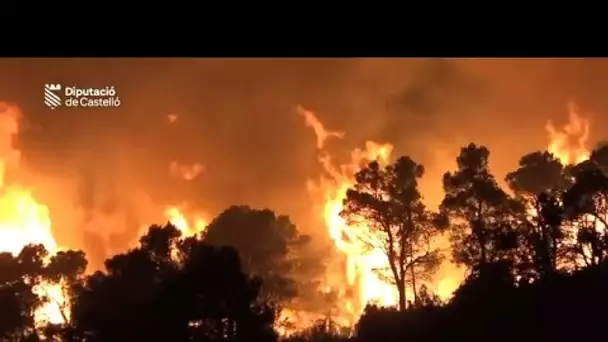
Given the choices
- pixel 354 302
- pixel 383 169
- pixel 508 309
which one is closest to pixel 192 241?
pixel 354 302

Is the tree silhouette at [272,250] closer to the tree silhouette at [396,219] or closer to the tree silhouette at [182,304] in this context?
the tree silhouette at [182,304]

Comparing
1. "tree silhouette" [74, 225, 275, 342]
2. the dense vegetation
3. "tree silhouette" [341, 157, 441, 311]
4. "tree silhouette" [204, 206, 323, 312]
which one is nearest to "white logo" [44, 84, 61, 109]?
the dense vegetation

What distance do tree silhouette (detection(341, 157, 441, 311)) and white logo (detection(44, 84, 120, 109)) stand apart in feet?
45.7

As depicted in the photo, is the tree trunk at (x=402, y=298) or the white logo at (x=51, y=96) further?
the tree trunk at (x=402, y=298)

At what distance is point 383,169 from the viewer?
30016mm

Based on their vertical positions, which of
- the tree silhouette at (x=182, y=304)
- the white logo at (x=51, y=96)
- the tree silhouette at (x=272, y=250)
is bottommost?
the tree silhouette at (x=182, y=304)

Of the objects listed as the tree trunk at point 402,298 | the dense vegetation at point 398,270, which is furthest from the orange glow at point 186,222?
the tree trunk at point 402,298

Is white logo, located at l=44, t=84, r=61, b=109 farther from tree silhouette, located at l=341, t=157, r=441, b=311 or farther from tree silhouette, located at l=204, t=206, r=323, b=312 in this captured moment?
tree silhouette, located at l=341, t=157, r=441, b=311

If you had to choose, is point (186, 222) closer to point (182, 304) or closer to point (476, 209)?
point (182, 304)

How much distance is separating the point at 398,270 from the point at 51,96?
61.2 ft

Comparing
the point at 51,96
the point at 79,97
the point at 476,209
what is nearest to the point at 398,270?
the point at 476,209

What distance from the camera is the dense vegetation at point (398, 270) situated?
22.9 meters
